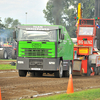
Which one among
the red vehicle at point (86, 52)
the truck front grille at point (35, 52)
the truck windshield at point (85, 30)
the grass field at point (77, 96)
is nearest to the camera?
the grass field at point (77, 96)

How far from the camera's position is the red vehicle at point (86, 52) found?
19.7m

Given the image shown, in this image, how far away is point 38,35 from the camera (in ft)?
50.1

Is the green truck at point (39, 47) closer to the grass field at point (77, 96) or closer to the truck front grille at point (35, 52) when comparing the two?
the truck front grille at point (35, 52)

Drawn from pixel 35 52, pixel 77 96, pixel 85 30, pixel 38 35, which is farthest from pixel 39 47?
pixel 85 30

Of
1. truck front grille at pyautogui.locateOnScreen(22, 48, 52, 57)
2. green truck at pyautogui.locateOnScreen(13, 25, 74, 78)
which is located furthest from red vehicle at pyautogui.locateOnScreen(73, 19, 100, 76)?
truck front grille at pyautogui.locateOnScreen(22, 48, 52, 57)

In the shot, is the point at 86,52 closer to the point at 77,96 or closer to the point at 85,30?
the point at 85,30

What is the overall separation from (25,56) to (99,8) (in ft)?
35.9

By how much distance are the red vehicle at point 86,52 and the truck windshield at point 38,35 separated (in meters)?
4.70

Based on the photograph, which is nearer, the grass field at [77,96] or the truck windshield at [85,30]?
the grass field at [77,96]

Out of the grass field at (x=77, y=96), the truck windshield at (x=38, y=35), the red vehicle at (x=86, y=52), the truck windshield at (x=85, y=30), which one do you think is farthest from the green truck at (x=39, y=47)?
the truck windshield at (x=85, y=30)

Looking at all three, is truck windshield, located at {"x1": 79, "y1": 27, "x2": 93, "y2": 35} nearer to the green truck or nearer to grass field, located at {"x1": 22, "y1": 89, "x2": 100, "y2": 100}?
the green truck

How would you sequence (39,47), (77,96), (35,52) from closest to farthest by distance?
(77,96) → (39,47) → (35,52)

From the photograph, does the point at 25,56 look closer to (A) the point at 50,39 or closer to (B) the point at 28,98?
(A) the point at 50,39

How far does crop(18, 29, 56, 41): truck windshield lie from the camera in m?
15.2
